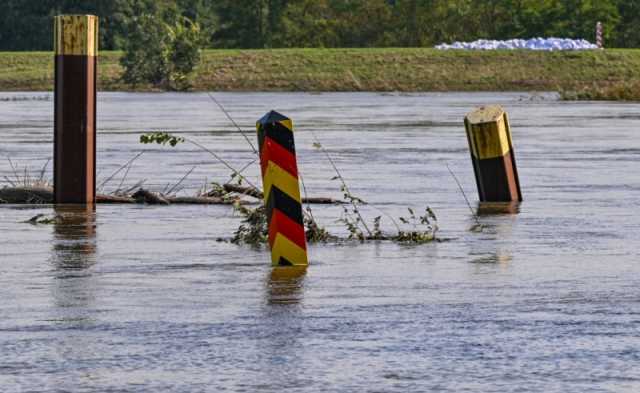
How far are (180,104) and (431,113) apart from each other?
421 inches

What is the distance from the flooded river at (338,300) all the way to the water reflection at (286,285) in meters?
0.02

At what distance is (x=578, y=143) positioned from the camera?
99.4 feet

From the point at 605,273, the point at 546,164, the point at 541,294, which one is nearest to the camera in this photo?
the point at 541,294

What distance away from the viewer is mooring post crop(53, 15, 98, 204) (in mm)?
16219

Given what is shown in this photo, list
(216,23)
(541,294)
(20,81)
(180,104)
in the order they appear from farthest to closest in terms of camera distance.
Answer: (216,23)
(20,81)
(180,104)
(541,294)

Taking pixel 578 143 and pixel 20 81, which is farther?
pixel 20 81

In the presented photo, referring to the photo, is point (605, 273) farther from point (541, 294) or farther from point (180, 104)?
point (180, 104)

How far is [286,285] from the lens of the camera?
11164 mm

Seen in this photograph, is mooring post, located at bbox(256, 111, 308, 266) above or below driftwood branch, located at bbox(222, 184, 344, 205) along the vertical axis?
above

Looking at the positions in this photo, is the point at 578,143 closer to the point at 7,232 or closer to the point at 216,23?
the point at 7,232

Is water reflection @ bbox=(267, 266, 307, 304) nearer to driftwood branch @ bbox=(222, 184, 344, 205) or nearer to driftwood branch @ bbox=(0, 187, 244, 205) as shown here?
driftwood branch @ bbox=(222, 184, 344, 205)

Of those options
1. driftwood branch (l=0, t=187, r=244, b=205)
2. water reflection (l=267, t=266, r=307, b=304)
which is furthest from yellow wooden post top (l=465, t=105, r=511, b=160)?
water reflection (l=267, t=266, r=307, b=304)

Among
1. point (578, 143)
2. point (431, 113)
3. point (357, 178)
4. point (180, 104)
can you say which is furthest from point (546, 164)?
point (180, 104)

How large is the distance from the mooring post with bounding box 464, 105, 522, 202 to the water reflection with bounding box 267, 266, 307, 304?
562cm
